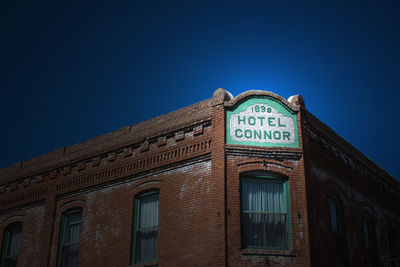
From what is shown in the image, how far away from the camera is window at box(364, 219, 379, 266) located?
2011 cm

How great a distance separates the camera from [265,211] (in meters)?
16.5

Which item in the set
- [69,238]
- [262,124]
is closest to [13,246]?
[69,238]

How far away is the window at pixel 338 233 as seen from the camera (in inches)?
705

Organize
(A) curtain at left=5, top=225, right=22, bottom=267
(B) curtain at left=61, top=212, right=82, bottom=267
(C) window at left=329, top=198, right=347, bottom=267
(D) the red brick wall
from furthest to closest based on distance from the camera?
(A) curtain at left=5, top=225, right=22, bottom=267 < (B) curtain at left=61, top=212, right=82, bottom=267 < (C) window at left=329, top=198, right=347, bottom=267 < (D) the red brick wall

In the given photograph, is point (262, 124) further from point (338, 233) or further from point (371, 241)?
point (371, 241)

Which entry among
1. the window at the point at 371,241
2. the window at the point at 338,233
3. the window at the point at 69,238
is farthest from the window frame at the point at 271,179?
the window at the point at 69,238

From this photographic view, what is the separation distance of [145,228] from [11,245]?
21.5 ft

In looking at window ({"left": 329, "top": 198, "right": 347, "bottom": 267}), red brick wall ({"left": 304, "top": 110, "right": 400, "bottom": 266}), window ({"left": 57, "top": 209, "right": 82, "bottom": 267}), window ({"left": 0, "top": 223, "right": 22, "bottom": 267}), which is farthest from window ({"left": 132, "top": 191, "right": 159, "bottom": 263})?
window ({"left": 0, "top": 223, "right": 22, "bottom": 267})

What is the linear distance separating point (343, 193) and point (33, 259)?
35.9ft

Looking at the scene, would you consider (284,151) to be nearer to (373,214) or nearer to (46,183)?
(373,214)

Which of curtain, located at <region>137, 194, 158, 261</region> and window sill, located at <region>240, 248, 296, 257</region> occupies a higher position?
curtain, located at <region>137, 194, 158, 261</region>

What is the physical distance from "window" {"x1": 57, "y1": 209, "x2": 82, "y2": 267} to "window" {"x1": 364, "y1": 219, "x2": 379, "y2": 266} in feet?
32.8

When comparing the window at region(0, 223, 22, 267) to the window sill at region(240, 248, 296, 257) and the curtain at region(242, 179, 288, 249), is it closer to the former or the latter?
the curtain at region(242, 179, 288, 249)

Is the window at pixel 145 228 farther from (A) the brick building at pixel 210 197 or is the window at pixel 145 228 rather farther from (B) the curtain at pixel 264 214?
(B) the curtain at pixel 264 214
